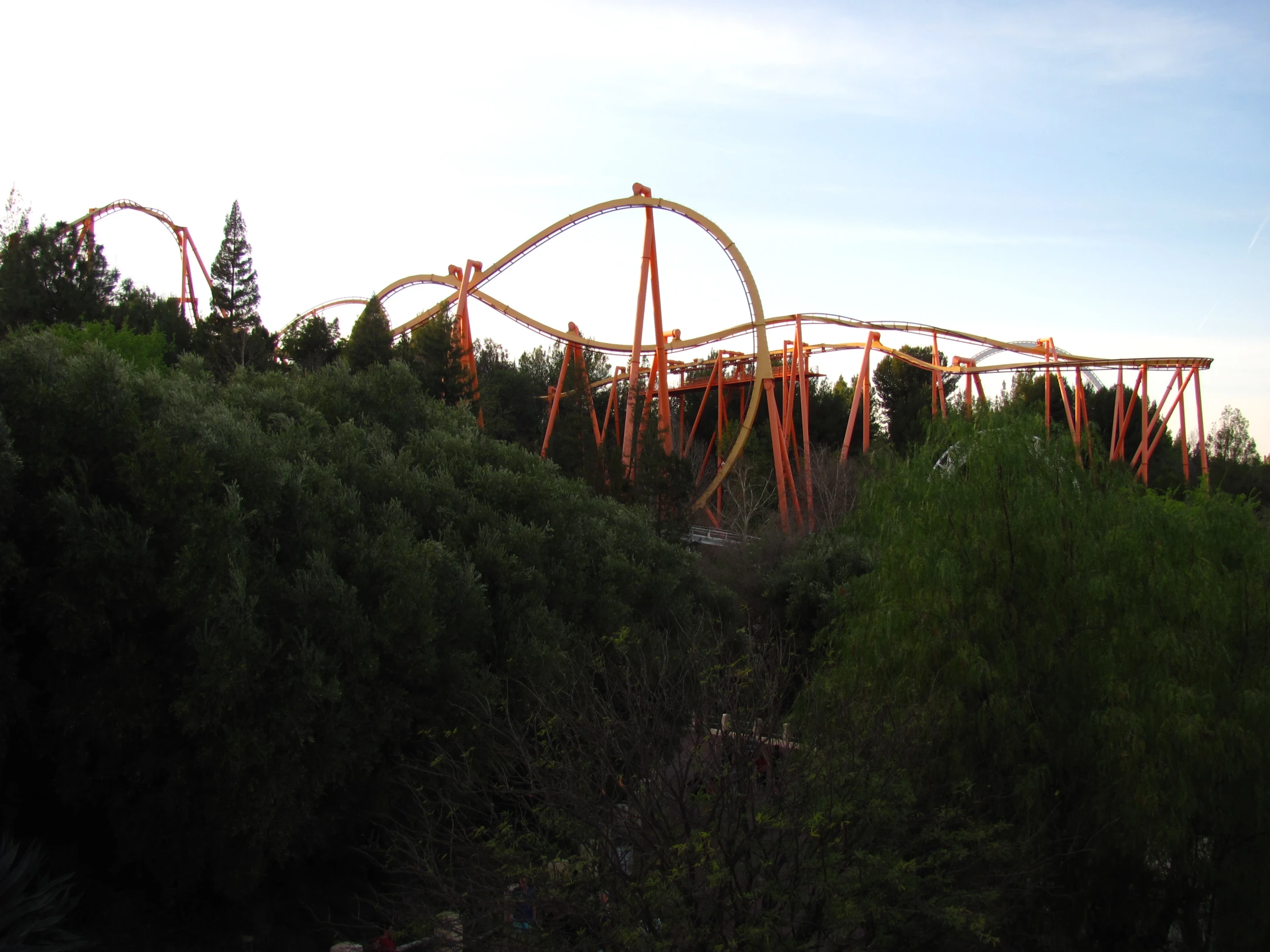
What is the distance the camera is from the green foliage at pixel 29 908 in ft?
23.7

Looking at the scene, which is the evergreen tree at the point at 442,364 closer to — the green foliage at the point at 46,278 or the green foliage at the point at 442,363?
the green foliage at the point at 442,363

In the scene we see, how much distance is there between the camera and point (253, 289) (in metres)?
41.1

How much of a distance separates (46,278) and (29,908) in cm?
3223

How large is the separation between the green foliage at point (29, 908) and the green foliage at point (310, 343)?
2878 cm

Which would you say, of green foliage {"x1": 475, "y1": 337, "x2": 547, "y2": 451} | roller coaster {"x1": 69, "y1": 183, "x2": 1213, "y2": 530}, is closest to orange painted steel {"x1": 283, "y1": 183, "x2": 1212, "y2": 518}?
roller coaster {"x1": 69, "y1": 183, "x2": 1213, "y2": 530}

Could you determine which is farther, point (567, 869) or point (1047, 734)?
point (1047, 734)

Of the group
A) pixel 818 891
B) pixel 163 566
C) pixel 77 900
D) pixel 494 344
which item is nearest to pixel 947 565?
pixel 818 891

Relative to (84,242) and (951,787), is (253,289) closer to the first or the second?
(84,242)

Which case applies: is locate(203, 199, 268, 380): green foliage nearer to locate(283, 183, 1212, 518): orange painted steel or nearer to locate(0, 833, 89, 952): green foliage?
locate(283, 183, 1212, 518): orange painted steel

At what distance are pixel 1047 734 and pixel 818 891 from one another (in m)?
3.77

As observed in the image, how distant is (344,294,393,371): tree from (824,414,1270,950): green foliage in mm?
21527

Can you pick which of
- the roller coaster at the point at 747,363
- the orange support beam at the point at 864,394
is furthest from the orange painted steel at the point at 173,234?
the orange support beam at the point at 864,394

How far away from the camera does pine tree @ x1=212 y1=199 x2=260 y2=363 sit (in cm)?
4031

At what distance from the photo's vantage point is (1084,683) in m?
9.42
